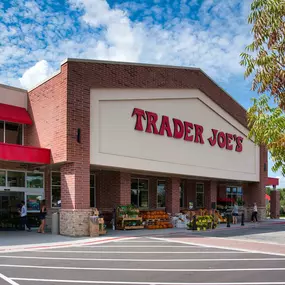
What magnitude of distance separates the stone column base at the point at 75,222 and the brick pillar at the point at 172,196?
767 centimetres

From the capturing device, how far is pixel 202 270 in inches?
406

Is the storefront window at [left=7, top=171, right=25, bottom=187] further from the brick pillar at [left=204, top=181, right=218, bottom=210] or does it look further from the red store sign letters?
the brick pillar at [left=204, top=181, right=218, bottom=210]

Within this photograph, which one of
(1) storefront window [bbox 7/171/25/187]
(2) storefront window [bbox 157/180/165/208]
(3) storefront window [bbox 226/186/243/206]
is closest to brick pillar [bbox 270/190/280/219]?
(3) storefront window [bbox 226/186/243/206]

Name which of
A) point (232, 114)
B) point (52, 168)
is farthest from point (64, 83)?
point (232, 114)

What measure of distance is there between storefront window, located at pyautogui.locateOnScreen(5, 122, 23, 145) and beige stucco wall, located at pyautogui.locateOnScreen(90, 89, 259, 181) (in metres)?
4.64

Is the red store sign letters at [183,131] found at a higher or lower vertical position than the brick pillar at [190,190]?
higher

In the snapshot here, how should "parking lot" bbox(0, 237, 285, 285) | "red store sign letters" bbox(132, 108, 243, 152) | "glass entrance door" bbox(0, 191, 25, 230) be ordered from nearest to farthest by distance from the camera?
"parking lot" bbox(0, 237, 285, 285) < "red store sign letters" bbox(132, 108, 243, 152) < "glass entrance door" bbox(0, 191, 25, 230)

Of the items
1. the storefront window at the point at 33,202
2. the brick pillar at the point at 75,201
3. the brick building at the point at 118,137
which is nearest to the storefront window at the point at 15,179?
the brick building at the point at 118,137

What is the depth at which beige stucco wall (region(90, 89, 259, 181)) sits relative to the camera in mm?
20125

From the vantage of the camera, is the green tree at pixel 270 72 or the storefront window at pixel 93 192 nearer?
the green tree at pixel 270 72

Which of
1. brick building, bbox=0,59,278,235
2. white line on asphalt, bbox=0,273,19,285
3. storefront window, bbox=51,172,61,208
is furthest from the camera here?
storefront window, bbox=51,172,61,208

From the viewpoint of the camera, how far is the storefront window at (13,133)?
2123cm

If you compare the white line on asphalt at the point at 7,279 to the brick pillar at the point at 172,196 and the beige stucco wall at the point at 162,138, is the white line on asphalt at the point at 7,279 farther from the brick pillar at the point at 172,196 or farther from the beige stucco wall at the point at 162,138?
the brick pillar at the point at 172,196

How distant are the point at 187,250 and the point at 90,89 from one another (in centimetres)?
926
